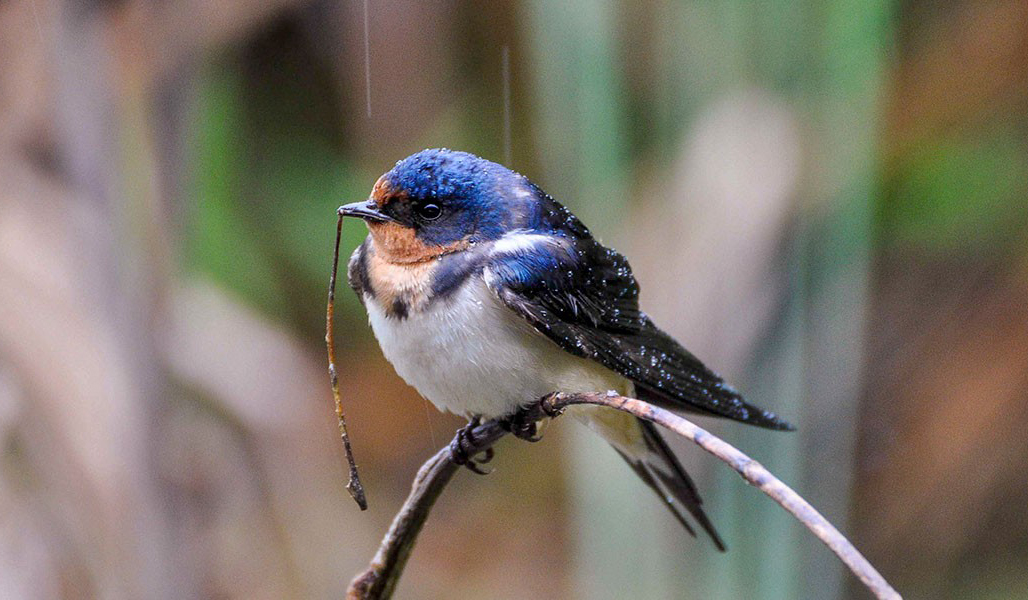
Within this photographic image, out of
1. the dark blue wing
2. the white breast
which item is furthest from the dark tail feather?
the white breast

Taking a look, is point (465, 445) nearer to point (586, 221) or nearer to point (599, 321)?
point (599, 321)

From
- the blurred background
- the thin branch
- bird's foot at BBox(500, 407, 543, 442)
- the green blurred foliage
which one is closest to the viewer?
the thin branch

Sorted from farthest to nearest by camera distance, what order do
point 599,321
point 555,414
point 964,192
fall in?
point 964,192 → point 599,321 → point 555,414

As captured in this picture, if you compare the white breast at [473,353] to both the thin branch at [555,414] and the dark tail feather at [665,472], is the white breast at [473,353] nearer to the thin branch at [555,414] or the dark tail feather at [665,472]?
the thin branch at [555,414]

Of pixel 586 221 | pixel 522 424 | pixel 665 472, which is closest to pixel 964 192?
pixel 586 221

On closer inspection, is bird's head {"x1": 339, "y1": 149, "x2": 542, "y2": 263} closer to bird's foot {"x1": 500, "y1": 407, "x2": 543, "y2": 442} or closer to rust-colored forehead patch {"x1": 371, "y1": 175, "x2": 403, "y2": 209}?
rust-colored forehead patch {"x1": 371, "y1": 175, "x2": 403, "y2": 209}

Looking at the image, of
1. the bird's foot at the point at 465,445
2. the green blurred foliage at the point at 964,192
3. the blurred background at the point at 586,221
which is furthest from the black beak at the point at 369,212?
the green blurred foliage at the point at 964,192

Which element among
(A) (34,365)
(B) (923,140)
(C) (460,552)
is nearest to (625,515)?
(C) (460,552)
